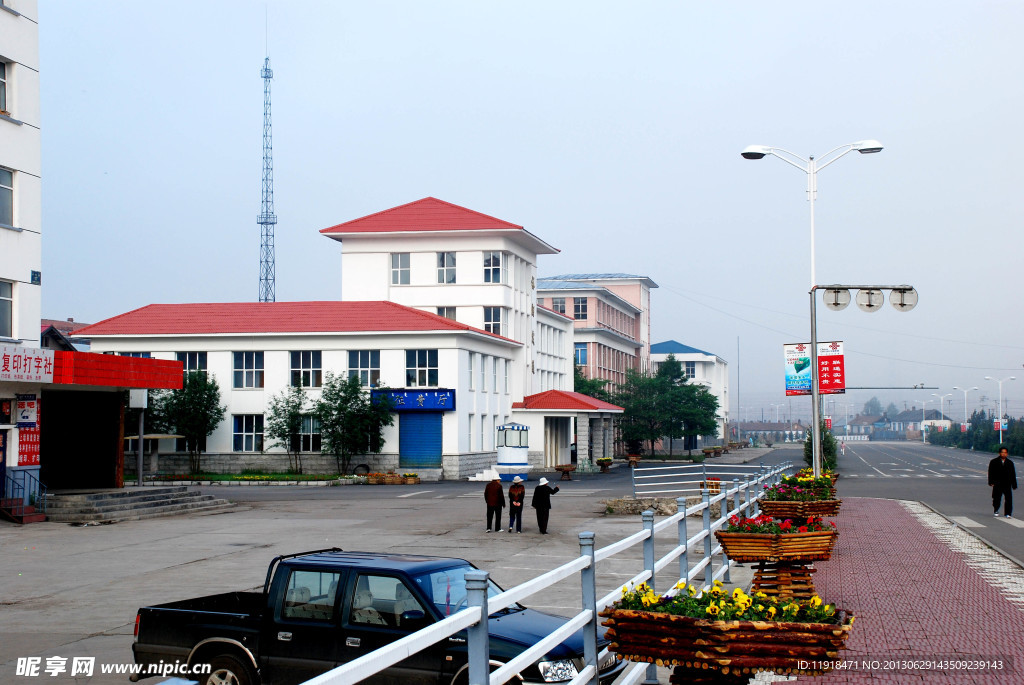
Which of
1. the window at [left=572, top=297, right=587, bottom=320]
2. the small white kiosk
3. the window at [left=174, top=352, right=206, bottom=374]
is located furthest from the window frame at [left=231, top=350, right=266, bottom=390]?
the window at [left=572, top=297, right=587, bottom=320]

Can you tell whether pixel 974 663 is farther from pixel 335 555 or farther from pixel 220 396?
pixel 220 396

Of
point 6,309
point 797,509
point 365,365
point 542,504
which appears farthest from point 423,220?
point 797,509

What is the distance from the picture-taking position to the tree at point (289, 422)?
170ft

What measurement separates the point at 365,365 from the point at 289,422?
4836 millimetres

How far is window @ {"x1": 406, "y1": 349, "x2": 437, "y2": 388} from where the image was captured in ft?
172

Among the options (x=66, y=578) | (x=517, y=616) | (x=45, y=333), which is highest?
(x=45, y=333)

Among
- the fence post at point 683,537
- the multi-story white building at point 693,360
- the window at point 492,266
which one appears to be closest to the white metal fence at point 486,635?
the fence post at point 683,537

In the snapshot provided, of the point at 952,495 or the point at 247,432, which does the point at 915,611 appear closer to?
the point at 952,495

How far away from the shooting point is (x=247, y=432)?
53.8 metres

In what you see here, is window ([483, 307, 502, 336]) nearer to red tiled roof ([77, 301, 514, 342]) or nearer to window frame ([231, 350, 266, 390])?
red tiled roof ([77, 301, 514, 342])

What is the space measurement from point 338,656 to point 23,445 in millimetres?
24264

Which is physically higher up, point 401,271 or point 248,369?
point 401,271

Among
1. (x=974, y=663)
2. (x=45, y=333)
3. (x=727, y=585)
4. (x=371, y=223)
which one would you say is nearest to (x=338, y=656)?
(x=974, y=663)

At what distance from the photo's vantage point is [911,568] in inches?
630
